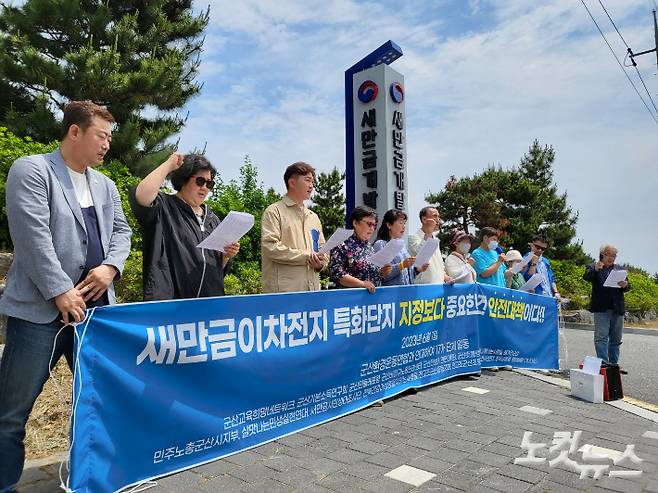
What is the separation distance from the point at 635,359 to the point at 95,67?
12746mm

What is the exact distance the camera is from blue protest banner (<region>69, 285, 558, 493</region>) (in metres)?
2.50

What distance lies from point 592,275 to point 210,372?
603 centimetres

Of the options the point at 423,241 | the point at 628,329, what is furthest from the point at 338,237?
the point at 628,329

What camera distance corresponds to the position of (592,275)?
6953mm


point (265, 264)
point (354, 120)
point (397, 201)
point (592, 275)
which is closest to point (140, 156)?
point (354, 120)

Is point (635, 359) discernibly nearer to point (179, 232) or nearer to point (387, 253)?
point (387, 253)

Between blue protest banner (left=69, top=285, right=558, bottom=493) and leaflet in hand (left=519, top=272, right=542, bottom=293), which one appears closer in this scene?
blue protest banner (left=69, top=285, right=558, bottom=493)

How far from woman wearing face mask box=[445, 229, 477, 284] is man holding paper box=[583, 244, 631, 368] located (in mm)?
2157

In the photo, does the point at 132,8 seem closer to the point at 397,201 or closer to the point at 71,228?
the point at 397,201

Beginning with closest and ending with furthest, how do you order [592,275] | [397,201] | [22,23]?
[592,275] < [397,201] < [22,23]

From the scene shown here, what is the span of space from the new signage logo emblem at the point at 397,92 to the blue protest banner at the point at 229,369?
5404 mm

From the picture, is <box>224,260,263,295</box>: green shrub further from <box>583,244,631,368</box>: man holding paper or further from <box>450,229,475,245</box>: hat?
<box>583,244,631,368</box>: man holding paper

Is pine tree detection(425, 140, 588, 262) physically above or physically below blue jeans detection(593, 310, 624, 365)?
above

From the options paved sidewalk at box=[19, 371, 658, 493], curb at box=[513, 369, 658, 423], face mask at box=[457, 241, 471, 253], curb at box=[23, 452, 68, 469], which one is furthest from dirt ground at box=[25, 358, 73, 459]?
curb at box=[513, 369, 658, 423]
